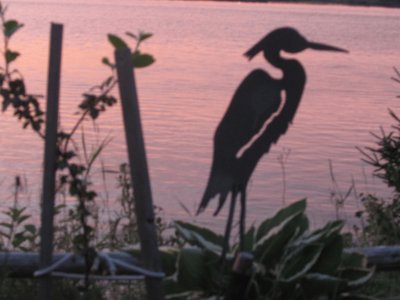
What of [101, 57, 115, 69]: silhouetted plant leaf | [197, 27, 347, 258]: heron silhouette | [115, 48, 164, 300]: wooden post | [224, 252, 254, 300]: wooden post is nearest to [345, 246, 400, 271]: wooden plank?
[197, 27, 347, 258]: heron silhouette

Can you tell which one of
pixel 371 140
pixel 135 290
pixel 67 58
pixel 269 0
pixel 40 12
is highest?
pixel 269 0

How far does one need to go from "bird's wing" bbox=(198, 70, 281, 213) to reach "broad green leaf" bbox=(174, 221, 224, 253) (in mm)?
543

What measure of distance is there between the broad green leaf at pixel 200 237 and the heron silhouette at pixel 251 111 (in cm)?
50

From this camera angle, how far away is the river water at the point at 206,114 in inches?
355

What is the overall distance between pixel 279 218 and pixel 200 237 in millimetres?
341

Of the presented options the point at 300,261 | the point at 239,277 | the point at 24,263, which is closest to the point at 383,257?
the point at 300,261

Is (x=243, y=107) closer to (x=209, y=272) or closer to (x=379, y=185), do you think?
(x=209, y=272)

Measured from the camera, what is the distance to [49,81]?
123 inches

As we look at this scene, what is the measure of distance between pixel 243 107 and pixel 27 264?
127 cm

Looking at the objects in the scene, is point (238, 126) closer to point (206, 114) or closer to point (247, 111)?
point (247, 111)

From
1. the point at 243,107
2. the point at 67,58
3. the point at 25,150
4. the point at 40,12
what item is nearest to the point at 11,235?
the point at 243,107

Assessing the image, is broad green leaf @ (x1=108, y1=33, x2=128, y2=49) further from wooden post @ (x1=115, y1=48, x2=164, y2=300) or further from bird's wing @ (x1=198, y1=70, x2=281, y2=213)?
bird's wing @ (x1=198, y1=70, x2=281, y2=213)

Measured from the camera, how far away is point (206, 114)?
520 inches

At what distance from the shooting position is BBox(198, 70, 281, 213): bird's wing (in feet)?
11.6
